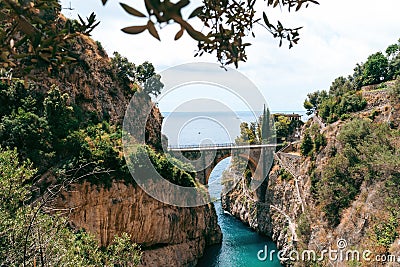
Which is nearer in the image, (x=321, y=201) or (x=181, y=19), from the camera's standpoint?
(x=181, y=19)

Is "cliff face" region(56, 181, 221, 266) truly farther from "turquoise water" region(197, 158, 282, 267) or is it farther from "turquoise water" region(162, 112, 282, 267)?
"turquoise water" region(162, 112, 282, 267)

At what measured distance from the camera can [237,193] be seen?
2073cm

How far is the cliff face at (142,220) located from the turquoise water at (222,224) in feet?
3.66

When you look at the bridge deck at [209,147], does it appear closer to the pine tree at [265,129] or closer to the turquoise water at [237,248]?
the pine tree at [265,129]

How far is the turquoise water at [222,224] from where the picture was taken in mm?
11945

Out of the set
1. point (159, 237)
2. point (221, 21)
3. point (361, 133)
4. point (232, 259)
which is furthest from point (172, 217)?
point (221, 21)

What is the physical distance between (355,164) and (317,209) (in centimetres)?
212

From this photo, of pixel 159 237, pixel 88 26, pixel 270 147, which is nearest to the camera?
pixel 88 26

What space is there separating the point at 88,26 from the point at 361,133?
1102 centimetres

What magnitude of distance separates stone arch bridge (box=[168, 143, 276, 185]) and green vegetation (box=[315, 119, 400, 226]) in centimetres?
680

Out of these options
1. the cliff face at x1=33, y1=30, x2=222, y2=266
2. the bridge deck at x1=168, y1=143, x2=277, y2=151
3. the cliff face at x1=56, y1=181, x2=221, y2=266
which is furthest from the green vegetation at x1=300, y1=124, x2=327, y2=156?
the cliff face at x1=56, y1=181, x2=221, y2=266

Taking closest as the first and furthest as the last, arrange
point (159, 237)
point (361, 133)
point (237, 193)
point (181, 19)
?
point (181, 19) < point (361, 133) < point (159, 237) < point (237, 193)

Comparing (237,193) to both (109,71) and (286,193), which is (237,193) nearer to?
(286,193)

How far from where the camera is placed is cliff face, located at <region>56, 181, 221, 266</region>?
973 cm
